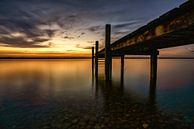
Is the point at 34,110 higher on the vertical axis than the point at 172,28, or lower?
lower

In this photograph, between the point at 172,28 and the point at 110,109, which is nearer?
the point at 172,28

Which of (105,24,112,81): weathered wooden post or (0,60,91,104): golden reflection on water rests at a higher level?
(105,24,112,81): weathered wooden post

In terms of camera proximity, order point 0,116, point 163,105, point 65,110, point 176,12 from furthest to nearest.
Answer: point 163,105 → point 65,110 → point 0,116 → point 176,12

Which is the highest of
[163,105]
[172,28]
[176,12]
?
[176,12]

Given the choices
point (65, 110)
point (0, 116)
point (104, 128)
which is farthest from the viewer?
point (65, 110)

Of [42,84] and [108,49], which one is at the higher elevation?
[108,49]

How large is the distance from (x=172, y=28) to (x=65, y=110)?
170 inches

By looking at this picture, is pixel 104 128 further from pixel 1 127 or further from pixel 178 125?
pixel 1 127

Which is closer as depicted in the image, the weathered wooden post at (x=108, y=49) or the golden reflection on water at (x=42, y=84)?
the golden reflection on water at (x=42, y=84)

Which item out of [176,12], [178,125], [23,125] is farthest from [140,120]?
[23,125]

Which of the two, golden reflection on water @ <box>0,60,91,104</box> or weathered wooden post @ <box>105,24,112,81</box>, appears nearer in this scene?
golden reflection on water @ <box>0,60,91,104</box>

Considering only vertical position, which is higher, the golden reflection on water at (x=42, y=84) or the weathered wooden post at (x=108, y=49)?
the weathered wooden post at (x=108, y=49)

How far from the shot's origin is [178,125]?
406 centimetres

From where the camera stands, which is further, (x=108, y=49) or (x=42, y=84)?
(x=42, y=84)
